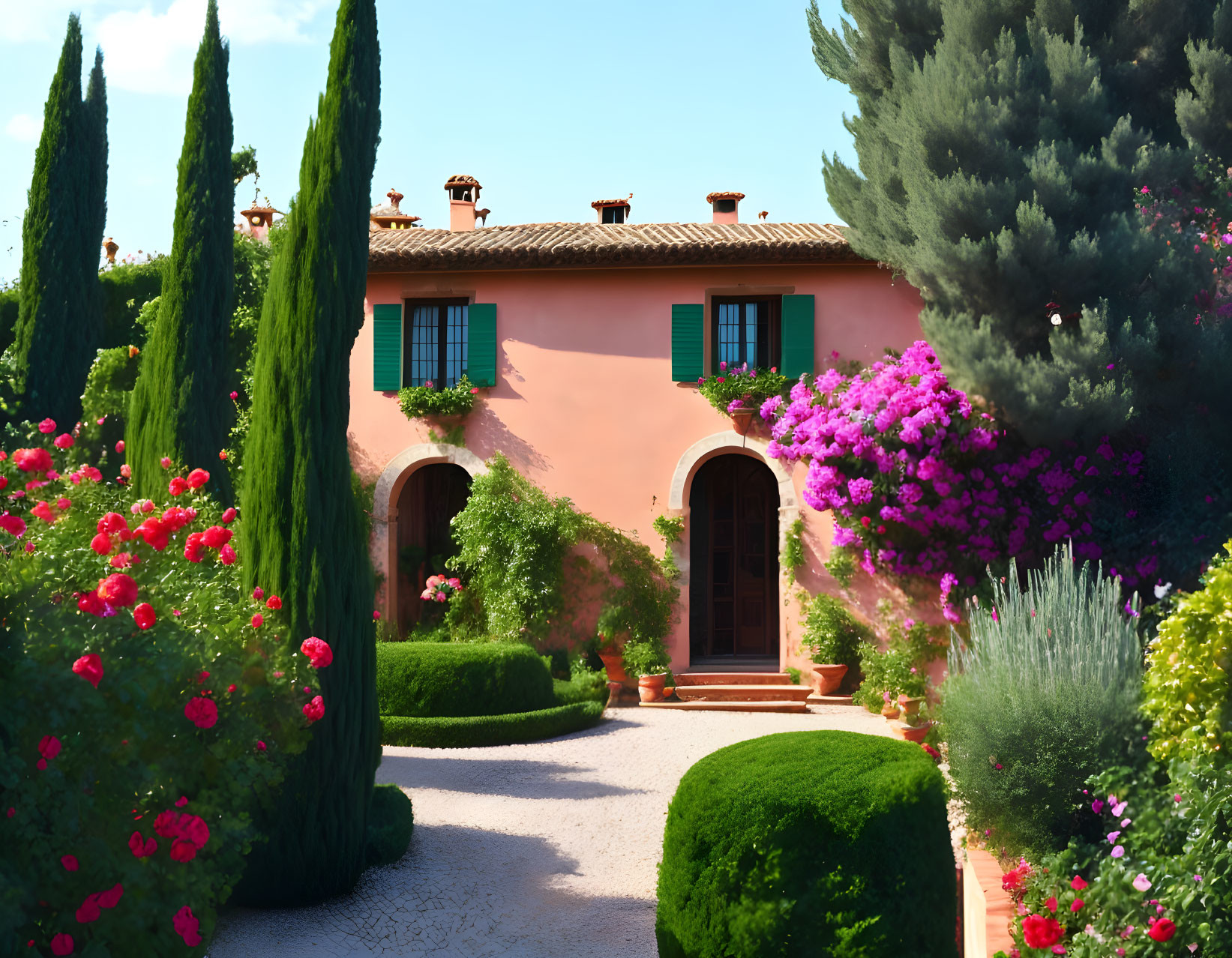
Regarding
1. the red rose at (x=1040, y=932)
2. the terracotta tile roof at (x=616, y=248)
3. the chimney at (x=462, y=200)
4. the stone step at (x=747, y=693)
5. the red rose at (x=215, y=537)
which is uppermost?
the chimney at (x=462, y=200)

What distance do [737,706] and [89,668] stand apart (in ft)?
30.9

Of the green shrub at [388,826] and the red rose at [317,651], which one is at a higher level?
the red rose at [317,651]

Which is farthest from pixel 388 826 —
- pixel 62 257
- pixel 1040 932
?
pixel 62 257

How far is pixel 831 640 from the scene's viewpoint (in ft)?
40.1

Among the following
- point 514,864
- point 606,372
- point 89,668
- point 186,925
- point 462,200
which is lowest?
point 514,864

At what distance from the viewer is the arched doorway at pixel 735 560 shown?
1397cm

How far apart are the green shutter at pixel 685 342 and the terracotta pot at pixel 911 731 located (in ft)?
16.5

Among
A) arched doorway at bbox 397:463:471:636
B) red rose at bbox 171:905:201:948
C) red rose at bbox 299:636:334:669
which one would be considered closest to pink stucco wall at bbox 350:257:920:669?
arched doorway at bbox 397:463:471:636

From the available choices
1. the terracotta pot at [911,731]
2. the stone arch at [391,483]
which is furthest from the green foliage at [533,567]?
the terracotta pot at [911,731]

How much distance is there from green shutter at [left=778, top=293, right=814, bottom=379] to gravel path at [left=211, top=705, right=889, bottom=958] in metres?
4.98

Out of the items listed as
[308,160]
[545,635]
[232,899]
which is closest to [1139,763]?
[232,899]

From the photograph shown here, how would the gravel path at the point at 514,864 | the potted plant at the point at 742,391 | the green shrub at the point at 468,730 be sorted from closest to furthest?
the gravel path at the point at 514,864
the green shrub at the point at 468,730
the potted plant at the point at 742,391

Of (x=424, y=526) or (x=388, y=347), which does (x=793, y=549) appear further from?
(x=388, y=347)

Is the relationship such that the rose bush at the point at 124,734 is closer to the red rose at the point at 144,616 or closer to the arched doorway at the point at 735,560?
the red rose at the point at 144,616
